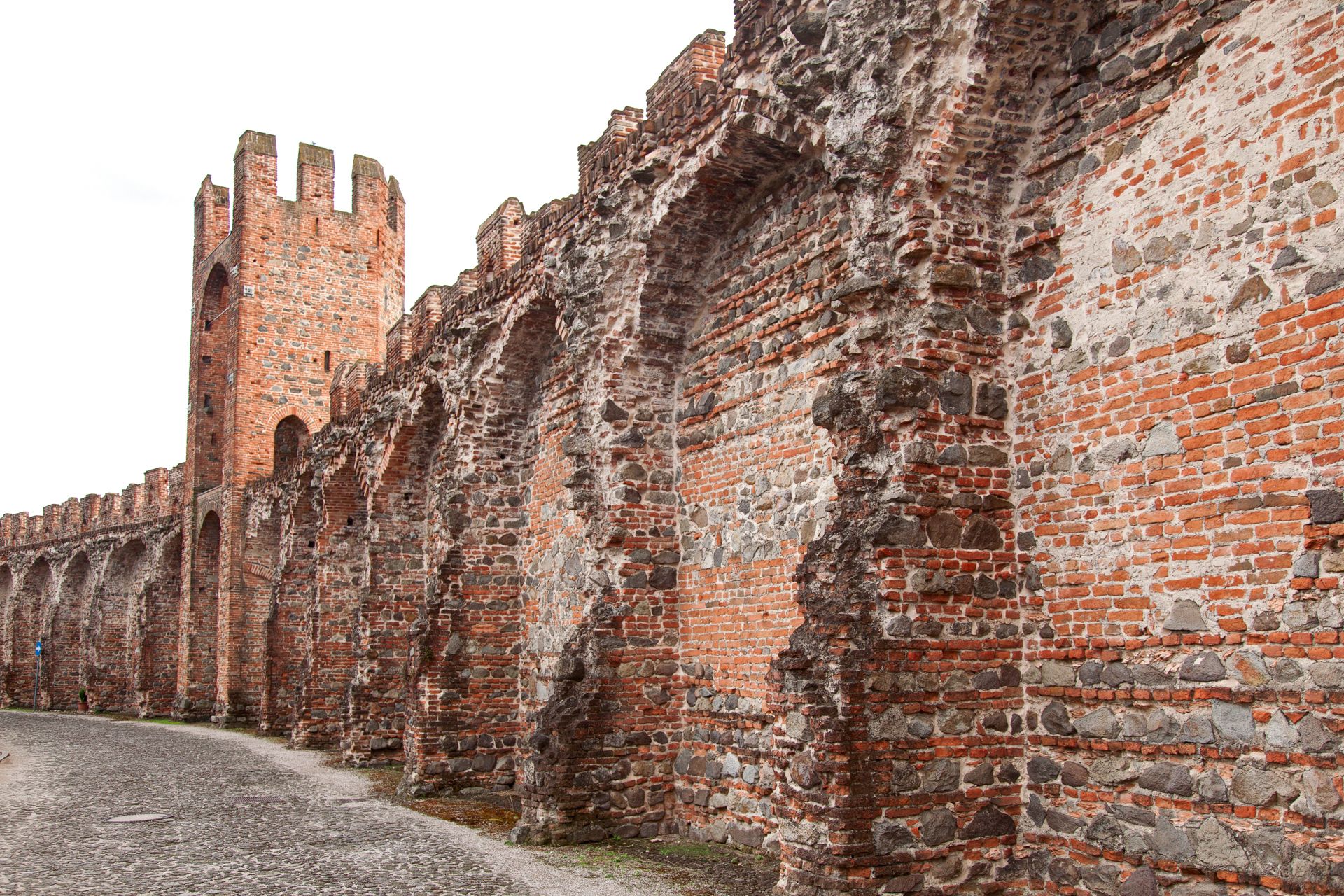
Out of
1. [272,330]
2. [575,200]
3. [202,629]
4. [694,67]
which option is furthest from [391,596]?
[202,629]

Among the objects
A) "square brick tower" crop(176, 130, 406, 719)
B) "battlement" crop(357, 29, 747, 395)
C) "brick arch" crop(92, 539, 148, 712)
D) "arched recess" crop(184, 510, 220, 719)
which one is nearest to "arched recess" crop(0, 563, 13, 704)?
"brick arch" crop(92, 539, 148, 712)

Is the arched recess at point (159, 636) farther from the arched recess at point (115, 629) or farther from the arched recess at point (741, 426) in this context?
the arched recess at point (741, 426)

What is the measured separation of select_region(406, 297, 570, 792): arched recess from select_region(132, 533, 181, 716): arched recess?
67.2ft

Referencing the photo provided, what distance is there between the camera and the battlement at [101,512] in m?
33.1

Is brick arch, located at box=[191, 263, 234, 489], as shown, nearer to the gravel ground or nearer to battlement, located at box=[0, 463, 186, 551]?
battlement, located at box=[0, 463, 186, 551]

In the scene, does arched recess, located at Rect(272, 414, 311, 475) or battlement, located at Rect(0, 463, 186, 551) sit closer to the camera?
arched recess, located at Rect(272, 414, 311, 475)

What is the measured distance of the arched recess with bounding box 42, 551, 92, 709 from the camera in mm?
36375

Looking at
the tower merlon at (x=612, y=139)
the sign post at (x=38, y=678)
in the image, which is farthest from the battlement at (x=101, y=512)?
the tower merlon at (x=612, y=139)

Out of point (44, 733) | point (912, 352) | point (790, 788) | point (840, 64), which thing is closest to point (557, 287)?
point (840, 64)

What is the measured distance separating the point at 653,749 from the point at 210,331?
88.3 ft

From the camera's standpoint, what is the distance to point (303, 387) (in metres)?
29.6

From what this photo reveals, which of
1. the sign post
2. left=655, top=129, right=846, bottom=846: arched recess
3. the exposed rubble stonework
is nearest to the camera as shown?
the exposed rubble stonework

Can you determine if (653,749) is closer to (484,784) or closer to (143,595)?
(484,784)

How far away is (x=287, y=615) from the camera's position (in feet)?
77.3
